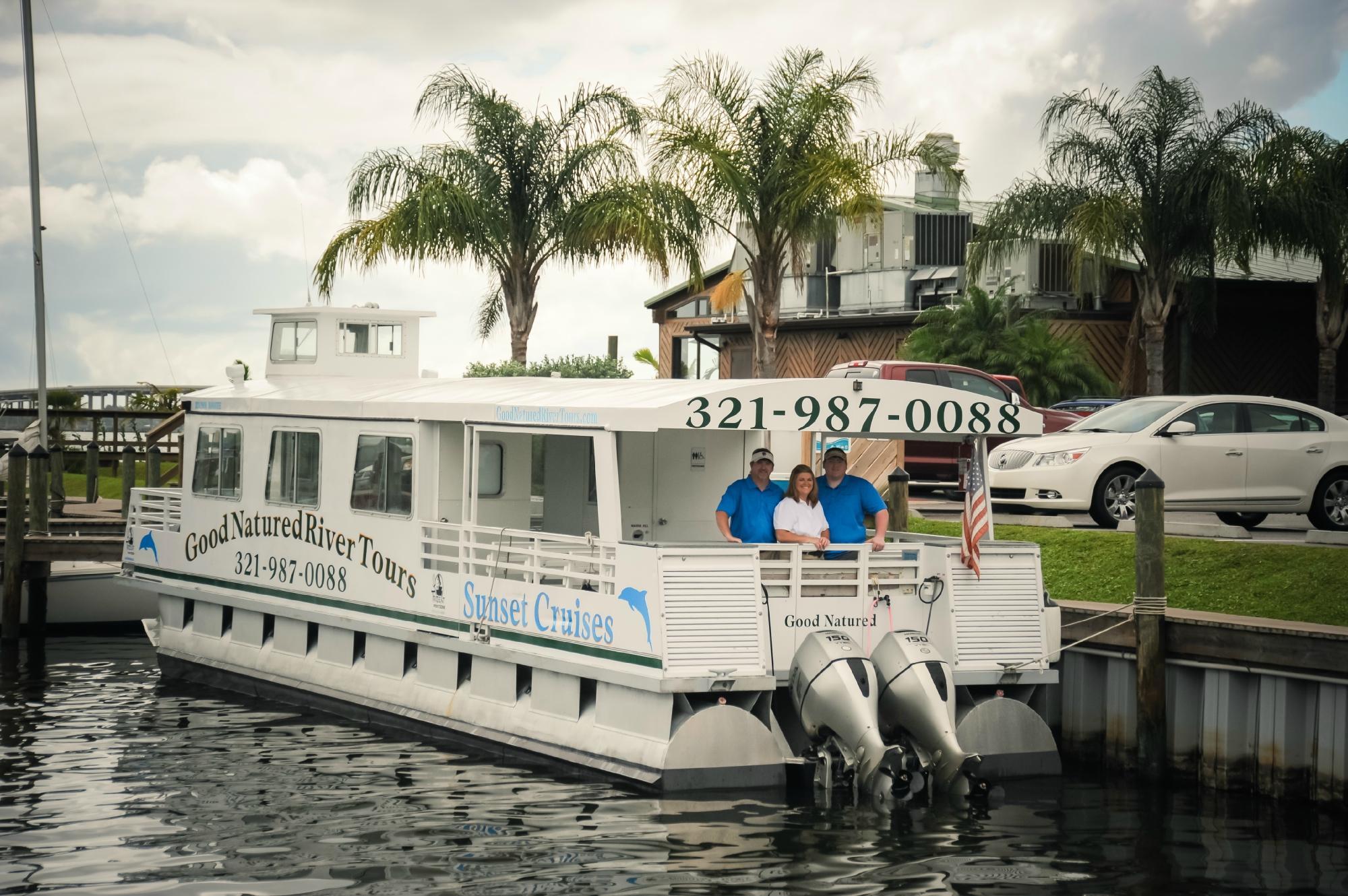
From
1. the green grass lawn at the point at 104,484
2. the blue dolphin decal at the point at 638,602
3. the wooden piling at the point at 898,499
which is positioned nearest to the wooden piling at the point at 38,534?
the green grass lawn at the point at 104,484

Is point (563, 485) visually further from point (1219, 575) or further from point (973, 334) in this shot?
point (973, 334)

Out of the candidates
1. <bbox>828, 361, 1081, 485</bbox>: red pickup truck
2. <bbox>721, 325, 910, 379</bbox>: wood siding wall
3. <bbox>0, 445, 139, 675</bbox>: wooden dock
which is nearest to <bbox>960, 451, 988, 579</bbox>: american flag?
<bbox>828, 361, 1081, 485</bbox>: red pickup truck

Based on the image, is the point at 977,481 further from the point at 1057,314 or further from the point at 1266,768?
the point at 1057,314

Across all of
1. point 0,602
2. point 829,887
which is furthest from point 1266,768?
point 0,602

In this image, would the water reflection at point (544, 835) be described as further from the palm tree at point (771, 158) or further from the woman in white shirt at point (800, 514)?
the palm tree at point (771, 158)

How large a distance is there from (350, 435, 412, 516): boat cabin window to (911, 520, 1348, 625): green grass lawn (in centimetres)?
655

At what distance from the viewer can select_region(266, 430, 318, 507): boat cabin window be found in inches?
614

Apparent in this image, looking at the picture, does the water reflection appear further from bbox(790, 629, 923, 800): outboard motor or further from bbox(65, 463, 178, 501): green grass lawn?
bbox(65, 463, 178, 501): green grass lawn

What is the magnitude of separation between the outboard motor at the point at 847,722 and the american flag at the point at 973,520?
1.46m

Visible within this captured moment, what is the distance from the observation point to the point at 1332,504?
18156 mm

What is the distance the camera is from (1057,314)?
3494 centimetres

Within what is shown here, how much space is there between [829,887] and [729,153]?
17855 millimetres

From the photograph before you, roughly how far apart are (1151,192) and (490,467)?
66.6ft

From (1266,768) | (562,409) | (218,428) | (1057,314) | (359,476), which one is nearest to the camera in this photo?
(1266,768)
